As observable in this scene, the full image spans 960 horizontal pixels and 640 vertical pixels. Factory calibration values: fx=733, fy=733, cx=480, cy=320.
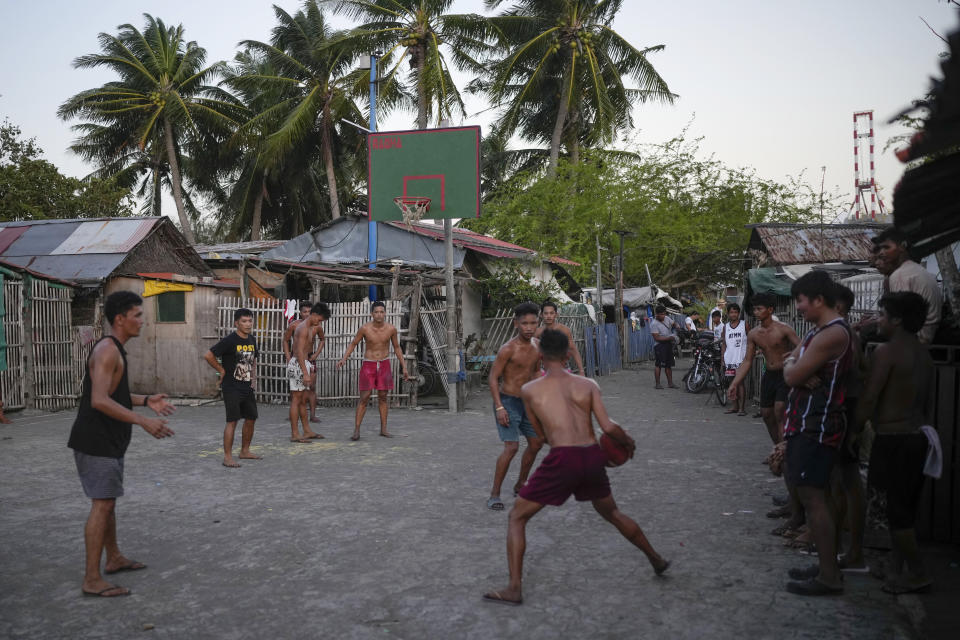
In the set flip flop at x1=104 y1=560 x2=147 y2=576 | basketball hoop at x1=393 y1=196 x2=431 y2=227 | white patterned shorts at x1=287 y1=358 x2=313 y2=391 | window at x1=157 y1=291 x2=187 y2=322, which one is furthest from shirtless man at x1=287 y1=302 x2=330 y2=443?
window at x1=157 y1=291 x2=187 y2=322

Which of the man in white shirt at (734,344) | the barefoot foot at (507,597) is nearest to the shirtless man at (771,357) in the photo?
the barefoot foot at (507,597)

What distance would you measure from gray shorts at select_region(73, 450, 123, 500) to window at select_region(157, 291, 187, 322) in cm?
1059

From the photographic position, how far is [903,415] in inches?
163

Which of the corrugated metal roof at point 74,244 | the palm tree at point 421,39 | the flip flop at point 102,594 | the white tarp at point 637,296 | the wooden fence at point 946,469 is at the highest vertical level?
the palm tree at point 421,39

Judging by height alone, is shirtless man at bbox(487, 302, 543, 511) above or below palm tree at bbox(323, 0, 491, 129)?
below

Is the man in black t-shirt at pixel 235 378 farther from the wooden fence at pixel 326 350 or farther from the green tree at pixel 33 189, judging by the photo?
the green tree at pixel 33 189

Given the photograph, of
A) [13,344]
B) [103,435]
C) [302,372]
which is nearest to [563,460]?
[103,435]

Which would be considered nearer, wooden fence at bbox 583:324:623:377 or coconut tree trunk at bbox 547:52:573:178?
wooden fence at bbox 583:324:623:377

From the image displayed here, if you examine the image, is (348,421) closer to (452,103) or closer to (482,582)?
(482,582)

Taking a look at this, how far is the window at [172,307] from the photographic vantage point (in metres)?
14.3

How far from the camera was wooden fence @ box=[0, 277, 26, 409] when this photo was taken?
12.5 meters

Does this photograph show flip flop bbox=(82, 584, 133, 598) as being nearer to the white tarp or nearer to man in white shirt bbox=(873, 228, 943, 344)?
Result: man in white shirt bbox=(873, 228, 943, 344)

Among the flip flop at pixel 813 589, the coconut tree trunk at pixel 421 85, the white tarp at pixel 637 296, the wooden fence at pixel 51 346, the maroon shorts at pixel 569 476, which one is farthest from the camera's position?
the white tarp at pixel 637 296

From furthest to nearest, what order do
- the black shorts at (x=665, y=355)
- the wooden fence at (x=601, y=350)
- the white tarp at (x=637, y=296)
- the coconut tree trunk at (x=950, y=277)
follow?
1. the white tarp at (x=637, y=296)
2. the wooden fence at (x=601, y=350)
3. the black shorts at (x=665, y=355)
4. the coconut tree trunk at (x=950, y=277)
